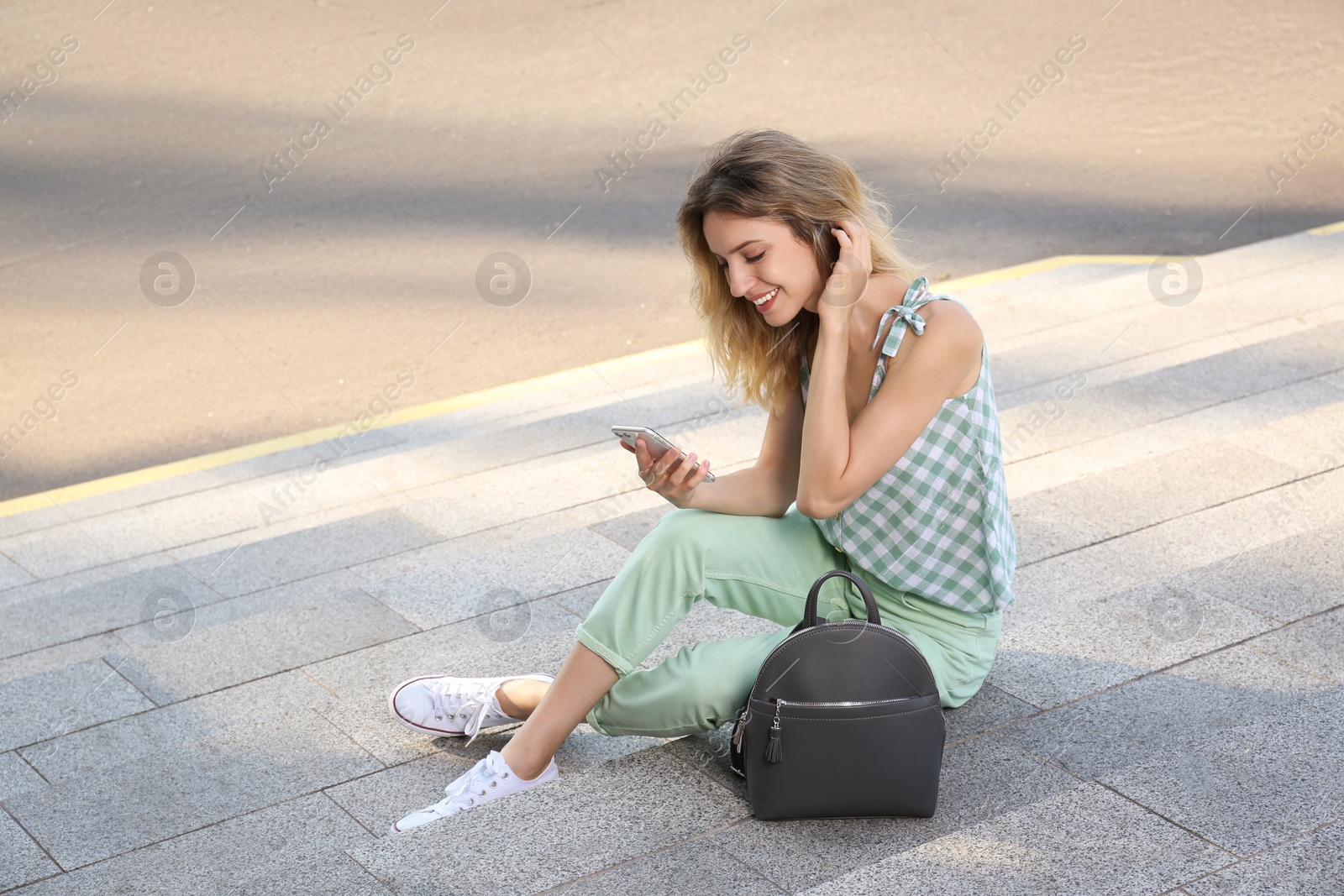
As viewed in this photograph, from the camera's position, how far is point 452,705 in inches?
118

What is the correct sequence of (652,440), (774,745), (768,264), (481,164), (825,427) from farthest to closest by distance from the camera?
1. (481,164)
2. (652,440)
3. (768,264)
4. (825,427)
5. (774,745)

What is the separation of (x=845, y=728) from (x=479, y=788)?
2.47 ft

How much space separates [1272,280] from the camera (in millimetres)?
5941

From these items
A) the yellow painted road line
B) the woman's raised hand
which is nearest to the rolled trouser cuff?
the woman's raised hand

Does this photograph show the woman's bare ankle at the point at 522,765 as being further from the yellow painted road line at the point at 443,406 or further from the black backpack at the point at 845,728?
the yellow painted road line at the point at 443,406

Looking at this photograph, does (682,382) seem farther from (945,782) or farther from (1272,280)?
(945,782)

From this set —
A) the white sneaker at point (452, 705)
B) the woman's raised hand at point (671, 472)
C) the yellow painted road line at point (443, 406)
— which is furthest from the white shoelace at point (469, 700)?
the yellow painted road line at point (443, 406)

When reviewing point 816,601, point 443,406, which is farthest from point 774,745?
point 443,406

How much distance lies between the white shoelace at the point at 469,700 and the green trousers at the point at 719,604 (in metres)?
0.27

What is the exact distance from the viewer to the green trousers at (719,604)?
8.84ft

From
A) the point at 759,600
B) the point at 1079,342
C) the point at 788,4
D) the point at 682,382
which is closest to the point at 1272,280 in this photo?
the point at 1079,342

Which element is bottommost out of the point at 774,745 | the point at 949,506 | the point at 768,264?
the point at 774,745

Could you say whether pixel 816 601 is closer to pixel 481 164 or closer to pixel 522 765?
pixel 522 765

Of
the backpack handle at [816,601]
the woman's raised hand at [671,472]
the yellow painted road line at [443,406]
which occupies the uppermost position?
the woman's raised hand at [671,472]
